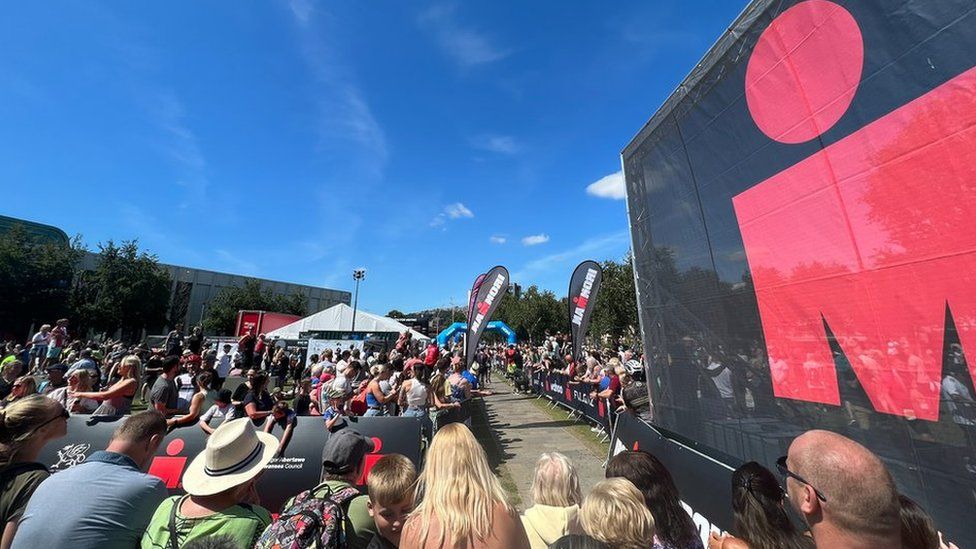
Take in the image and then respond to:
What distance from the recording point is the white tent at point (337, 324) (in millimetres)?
24047

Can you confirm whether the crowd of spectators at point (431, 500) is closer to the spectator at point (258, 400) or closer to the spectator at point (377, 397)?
the spectator at point (258, 400)

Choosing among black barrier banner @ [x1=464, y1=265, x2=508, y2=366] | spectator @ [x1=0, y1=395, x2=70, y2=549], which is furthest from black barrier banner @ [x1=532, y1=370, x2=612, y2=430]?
spectator @ [x1=0, y1=395, x2=70, y2=549]

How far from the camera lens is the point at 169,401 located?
5008 mm

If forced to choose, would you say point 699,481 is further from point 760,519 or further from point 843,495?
point 843,495

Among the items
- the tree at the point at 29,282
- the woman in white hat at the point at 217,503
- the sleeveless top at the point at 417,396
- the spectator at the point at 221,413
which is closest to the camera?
the woman in white hat at the point at 217,503

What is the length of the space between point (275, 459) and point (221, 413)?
47.5 inches

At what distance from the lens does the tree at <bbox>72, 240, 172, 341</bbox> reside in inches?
1388

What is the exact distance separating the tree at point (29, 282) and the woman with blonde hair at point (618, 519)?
48609 mm

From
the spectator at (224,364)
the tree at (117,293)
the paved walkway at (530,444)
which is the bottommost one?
the paved walkway at (530,444)

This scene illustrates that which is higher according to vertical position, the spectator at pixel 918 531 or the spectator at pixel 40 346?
the spectator at pixel 40 346

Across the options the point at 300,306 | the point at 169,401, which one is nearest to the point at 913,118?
the point at 169,401

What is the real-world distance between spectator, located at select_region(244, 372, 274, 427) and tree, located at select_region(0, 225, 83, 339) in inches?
1709

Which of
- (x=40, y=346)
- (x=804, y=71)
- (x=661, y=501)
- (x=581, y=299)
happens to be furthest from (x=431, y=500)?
(x=40, y=346)

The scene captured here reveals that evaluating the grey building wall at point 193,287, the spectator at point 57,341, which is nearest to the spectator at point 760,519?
the spectator at point 57,341
